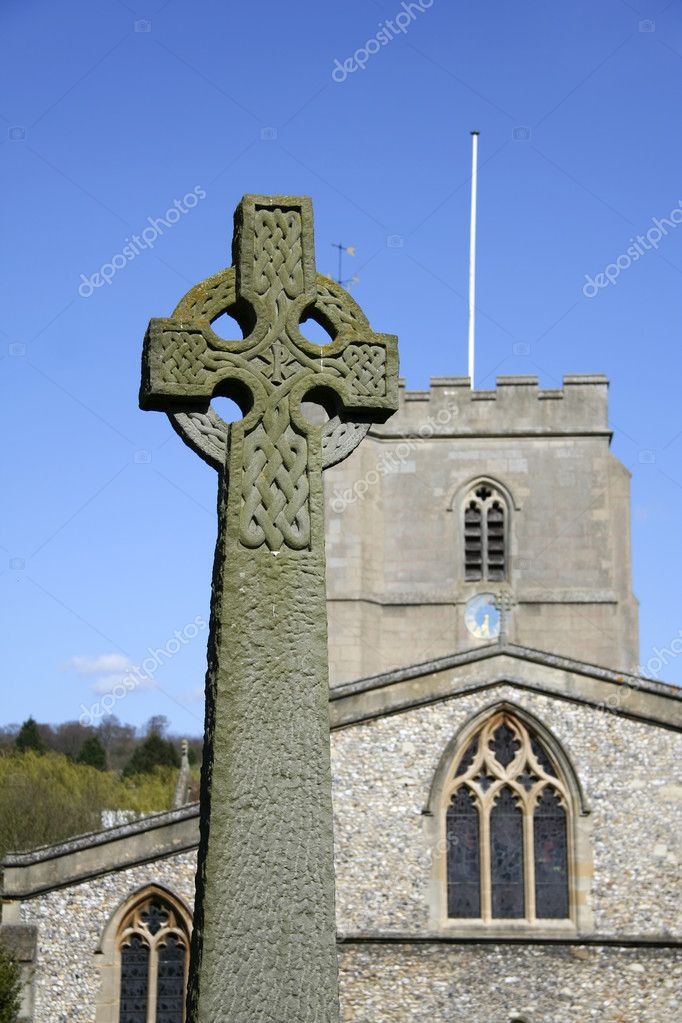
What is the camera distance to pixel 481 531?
113ft

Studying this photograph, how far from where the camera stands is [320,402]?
7.21 m

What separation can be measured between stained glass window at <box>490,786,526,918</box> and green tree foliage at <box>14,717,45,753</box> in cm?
5165

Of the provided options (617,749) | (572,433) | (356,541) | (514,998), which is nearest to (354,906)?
(514,998)

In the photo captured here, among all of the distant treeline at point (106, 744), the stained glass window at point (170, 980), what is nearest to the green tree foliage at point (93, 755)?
the distant treeline at point (106, 744)

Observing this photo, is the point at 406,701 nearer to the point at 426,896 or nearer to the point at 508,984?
the point at 426,896

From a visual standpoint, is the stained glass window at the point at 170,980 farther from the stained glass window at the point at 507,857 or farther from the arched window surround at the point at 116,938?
the stained glass window at the point at 507,857

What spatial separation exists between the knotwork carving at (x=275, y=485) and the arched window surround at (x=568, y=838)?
15109 mm

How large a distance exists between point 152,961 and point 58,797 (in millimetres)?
26622

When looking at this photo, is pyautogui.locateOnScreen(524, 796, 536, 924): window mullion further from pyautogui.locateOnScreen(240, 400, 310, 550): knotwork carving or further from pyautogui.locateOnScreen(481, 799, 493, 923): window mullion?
pyautogui.locateOnScreen(240, 400, 310, 550): knotwork carving

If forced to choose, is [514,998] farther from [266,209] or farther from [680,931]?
[266,209]

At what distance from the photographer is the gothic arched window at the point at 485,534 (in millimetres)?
34062

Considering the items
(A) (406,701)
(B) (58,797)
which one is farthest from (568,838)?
(B) (58,797)

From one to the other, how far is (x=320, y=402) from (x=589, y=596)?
27.1 metres

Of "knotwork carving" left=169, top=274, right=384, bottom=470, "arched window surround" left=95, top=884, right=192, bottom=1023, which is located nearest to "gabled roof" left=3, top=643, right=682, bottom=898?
"arched window surround" left=95, top=884, right=192, bottom=1023
